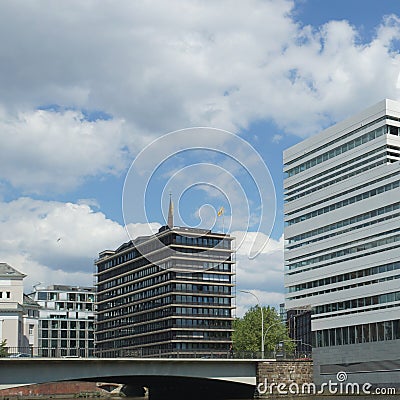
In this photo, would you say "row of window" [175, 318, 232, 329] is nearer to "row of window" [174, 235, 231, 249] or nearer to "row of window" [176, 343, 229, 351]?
"row of window" [176, 343, 229, 351]

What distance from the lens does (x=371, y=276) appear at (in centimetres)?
10456

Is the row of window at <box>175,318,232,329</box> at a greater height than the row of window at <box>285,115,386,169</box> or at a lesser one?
lesser

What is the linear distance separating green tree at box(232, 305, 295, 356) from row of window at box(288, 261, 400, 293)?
1786cm

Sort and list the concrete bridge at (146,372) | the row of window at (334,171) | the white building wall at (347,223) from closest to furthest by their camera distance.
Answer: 1. the concrete bridge at (146,372)
2. the white building wall at (347,223)
3. the row of window at (334,171)

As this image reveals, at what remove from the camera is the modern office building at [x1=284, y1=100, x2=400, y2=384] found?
102500 millimetres

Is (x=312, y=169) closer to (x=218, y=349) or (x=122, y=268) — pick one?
(x=218, y=349)

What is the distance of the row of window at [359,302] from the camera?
3995 inches

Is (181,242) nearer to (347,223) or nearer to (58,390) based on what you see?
(58,390)

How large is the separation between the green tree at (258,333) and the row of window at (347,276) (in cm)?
1786

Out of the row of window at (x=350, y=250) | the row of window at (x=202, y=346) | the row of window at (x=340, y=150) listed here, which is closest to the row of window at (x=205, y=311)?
the row of window at (x=202, y=346)

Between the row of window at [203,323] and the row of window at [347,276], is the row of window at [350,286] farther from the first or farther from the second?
the row of window at [203,323]

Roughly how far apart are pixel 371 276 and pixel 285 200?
26706 millimetres

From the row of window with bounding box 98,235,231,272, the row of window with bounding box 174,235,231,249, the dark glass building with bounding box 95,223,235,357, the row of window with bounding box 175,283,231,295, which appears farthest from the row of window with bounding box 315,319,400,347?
the row of window with bounding box 174,235,231,249

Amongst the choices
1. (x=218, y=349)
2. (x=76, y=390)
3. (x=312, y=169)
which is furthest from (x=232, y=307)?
(x=312, y=169)
